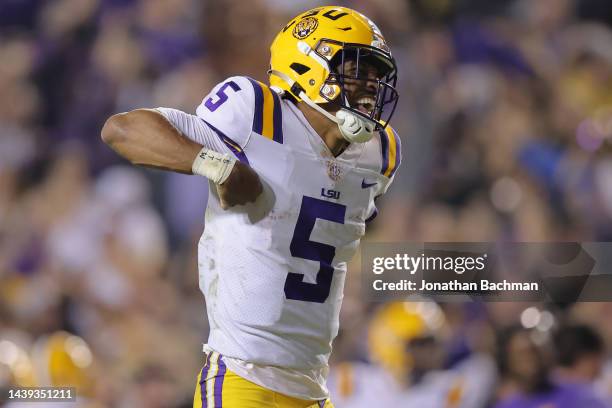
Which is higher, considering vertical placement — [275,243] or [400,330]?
[400,330]

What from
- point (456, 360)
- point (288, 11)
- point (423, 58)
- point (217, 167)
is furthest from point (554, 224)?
point (217, 167)

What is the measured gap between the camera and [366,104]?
6.57ft

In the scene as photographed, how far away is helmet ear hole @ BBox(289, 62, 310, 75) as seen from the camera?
6.61 ft

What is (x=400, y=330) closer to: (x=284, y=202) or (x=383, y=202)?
(x=383, y=202)

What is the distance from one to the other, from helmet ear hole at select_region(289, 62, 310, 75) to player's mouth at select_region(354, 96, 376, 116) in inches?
5.6

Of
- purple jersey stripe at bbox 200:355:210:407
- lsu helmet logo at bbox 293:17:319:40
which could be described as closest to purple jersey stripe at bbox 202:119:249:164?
lsu helmet logo at bbox 293:17:319:40

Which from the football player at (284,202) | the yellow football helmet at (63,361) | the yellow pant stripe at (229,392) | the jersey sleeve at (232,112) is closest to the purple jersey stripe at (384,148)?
the football player at (284,202)

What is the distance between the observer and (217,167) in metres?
1.65

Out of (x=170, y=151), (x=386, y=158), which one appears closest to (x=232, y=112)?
(x=170, y=151)

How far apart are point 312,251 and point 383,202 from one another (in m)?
2.10

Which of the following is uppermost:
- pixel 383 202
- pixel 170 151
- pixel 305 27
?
pixel 383 202

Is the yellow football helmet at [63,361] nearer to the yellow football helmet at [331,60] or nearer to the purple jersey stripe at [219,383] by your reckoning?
the purple jersey stripe at [219,383]

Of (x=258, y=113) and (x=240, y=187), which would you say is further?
(x=258, y=113)

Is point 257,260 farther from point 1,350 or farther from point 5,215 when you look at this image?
point 5,215
